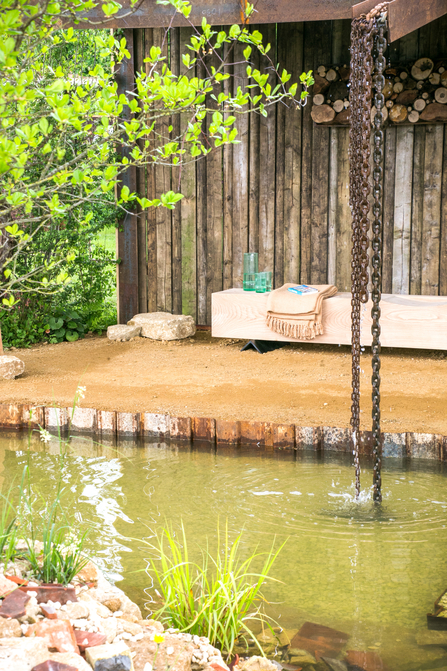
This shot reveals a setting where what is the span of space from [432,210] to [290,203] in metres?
1.32

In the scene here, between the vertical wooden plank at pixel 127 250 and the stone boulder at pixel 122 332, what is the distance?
1.60 feet

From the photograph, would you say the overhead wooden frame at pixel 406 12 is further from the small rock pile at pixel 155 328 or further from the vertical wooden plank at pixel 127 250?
the vertical wooden plank at pixel 127 250

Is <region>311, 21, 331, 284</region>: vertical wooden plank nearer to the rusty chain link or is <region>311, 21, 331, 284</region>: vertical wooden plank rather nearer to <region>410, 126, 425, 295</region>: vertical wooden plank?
<region>410, 126, 425, 295</region>: vertical wooden plank

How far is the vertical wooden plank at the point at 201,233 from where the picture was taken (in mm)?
7082

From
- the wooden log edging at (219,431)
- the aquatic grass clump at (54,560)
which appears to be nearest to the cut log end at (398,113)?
the wooden log edging at (219,431)

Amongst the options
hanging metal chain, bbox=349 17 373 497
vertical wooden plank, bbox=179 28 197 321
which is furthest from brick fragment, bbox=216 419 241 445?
vertical wooden plank, bbox=179 28 197 321

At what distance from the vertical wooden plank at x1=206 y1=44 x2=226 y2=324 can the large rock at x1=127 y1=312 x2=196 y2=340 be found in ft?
1.52

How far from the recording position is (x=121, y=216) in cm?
722

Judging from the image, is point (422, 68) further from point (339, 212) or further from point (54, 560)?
point (54, 560)

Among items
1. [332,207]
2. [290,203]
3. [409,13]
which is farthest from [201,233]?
[409,13]

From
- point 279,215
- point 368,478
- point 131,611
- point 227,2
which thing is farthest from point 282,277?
point 131,611

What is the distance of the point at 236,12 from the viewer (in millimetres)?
5648

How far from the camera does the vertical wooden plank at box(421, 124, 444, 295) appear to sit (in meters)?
6.38

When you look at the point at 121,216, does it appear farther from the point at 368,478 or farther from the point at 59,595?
the point at 59,595
